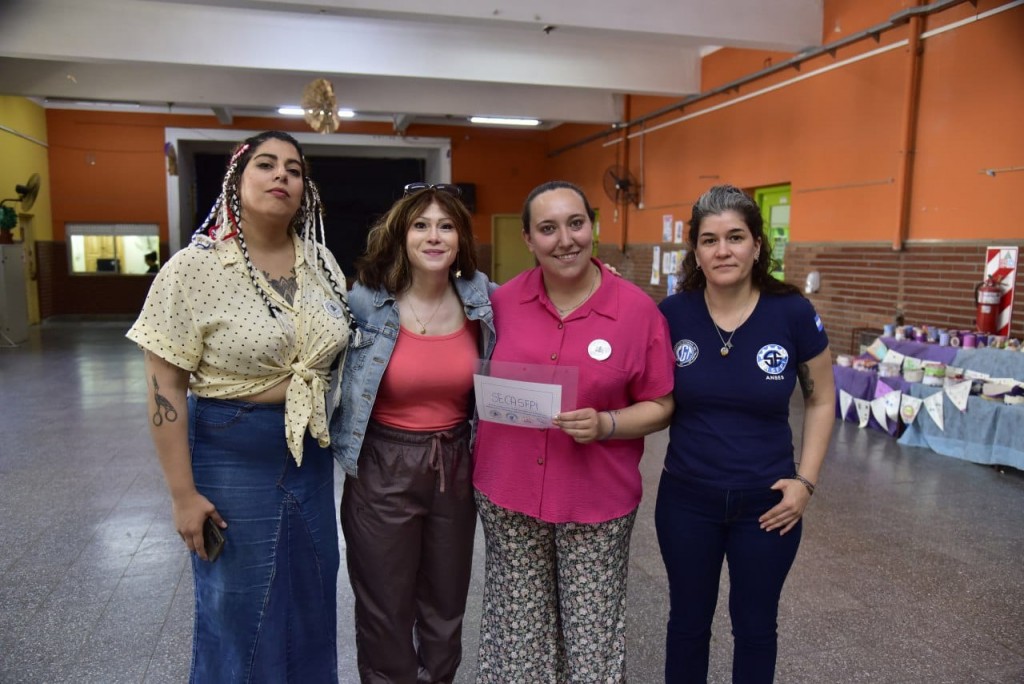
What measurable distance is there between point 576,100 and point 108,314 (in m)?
10.7

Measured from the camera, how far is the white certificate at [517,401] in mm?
1714

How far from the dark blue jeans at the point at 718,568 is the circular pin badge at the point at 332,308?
1037mm

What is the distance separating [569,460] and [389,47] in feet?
27.3

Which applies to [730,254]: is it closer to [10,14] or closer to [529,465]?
[529,465]

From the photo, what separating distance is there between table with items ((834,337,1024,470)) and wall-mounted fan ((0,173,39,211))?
1311 cm

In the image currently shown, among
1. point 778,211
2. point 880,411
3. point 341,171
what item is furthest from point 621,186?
point 341,171

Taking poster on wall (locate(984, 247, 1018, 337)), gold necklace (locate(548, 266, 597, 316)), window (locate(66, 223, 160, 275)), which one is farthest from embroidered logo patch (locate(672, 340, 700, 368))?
window (locate(66, 223, 160, 275))

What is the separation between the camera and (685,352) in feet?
6.17

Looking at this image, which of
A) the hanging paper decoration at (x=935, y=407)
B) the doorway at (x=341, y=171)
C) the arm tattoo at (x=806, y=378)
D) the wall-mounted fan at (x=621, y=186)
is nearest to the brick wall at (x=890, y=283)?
the hanging paper decoration at (x=935, y=407)

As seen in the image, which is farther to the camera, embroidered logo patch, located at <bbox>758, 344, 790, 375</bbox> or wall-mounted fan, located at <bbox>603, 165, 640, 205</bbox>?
wall-mounted fan, located at <bbox>603, 165, 640, 205</bbox>

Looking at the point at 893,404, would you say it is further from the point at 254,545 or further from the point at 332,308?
the point at 254,545

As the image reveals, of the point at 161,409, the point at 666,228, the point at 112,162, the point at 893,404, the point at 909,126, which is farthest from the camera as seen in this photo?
the point at 112,162

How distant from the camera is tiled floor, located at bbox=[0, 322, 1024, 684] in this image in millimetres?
2496

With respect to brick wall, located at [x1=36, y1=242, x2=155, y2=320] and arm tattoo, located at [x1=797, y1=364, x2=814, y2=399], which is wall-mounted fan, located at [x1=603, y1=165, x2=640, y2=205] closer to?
brick wall, located at [x1=36, y1=242, x2=155, y2=320]
